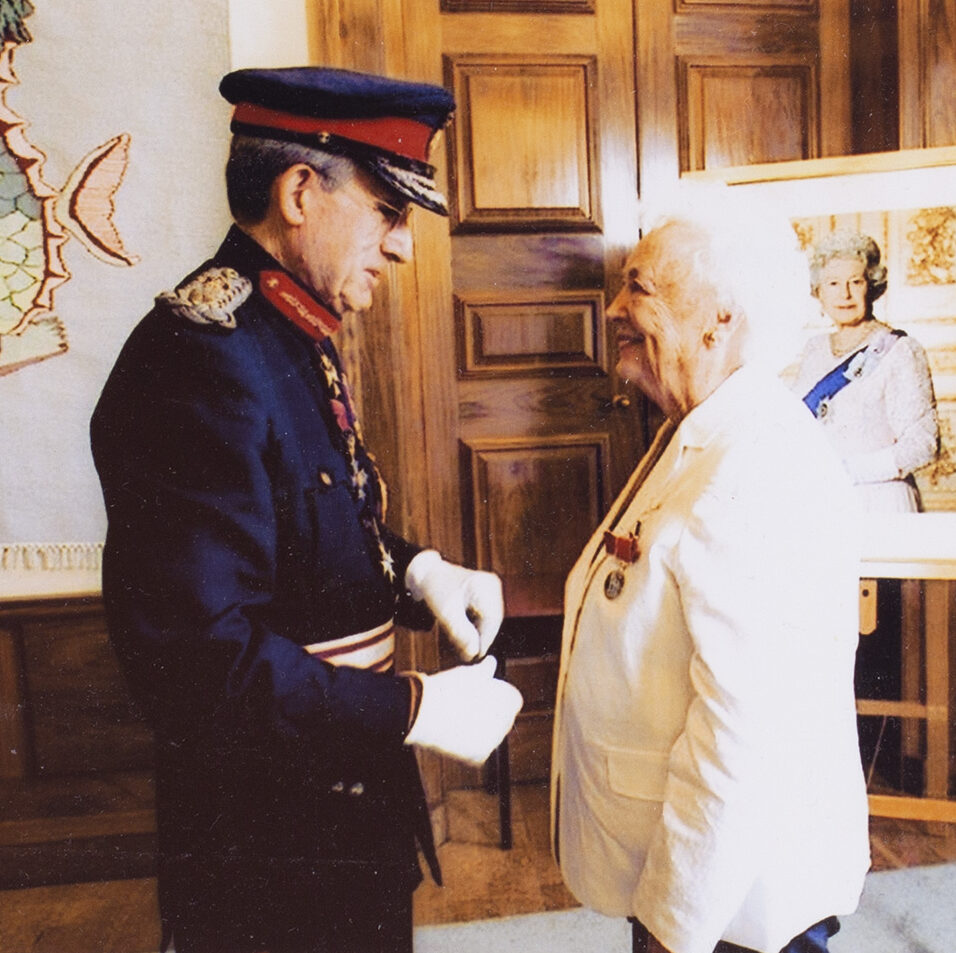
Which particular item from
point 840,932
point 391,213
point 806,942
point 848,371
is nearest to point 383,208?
point 391,213

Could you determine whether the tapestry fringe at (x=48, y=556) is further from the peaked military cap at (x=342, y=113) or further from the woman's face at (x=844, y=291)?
the woman's face at (x=844, y=291)

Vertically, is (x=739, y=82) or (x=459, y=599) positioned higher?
(x=739, y=82)

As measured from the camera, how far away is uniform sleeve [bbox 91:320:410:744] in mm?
837

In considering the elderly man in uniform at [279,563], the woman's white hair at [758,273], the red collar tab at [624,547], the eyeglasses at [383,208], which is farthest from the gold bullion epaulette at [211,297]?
the woman's white hair at [758,273]

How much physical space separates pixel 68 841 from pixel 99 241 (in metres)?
1.45

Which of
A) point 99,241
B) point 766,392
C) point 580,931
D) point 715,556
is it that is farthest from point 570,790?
point 99,241

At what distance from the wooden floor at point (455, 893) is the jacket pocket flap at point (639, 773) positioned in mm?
978

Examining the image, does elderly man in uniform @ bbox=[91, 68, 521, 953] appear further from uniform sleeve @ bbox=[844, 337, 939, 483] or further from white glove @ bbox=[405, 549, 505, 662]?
uniform sleeve @ bbox=[844, 337, 939, 483]

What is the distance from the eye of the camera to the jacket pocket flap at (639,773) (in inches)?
44.2

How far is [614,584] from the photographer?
117 centimetres

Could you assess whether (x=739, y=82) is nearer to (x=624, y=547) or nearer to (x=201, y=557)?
(x=624, y=547)

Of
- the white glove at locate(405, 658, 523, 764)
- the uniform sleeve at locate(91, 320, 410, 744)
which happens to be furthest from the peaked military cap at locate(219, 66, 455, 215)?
the white glove at locate(405, 658, 523, 764)

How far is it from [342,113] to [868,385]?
141cm

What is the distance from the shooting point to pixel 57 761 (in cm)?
211
